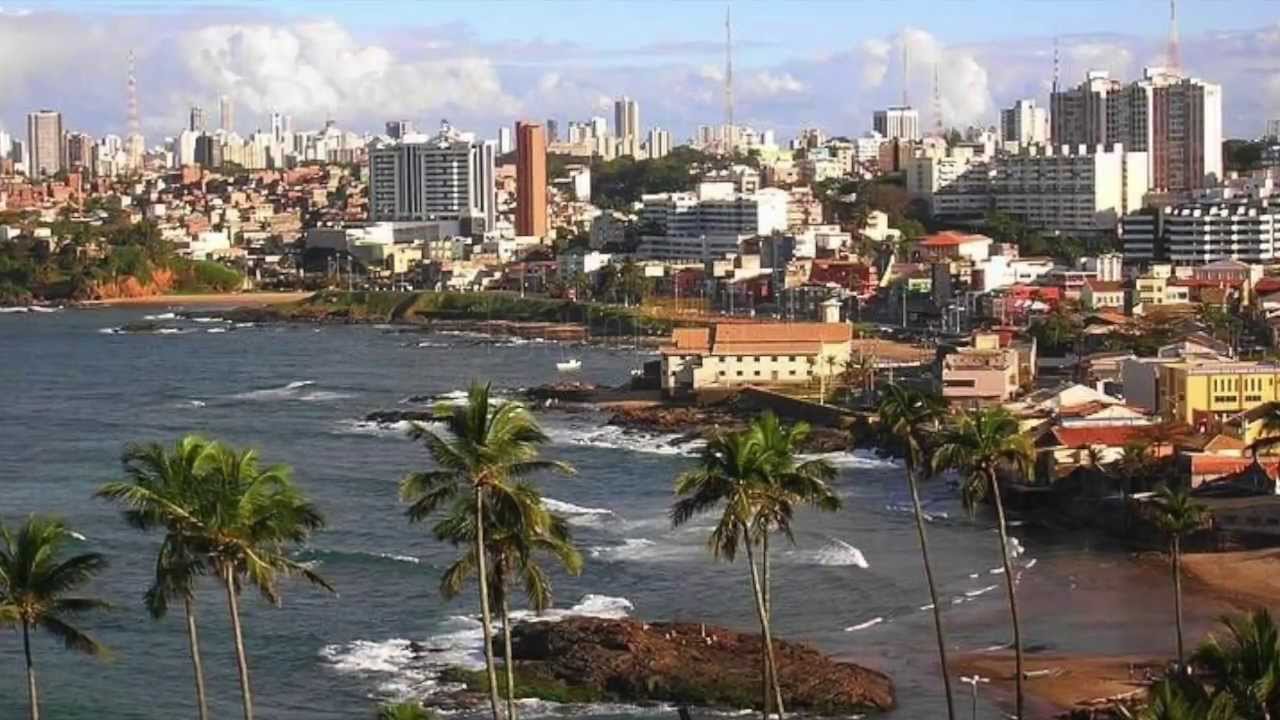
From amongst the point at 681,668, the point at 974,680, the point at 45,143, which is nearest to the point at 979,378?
the point at 974,680

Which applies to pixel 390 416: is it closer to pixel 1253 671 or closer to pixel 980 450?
pixel 980 450

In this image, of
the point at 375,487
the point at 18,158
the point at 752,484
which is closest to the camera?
A: the point at 752,484

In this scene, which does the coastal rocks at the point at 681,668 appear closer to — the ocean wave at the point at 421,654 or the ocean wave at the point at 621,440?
the ocean wave at the point at 421,654

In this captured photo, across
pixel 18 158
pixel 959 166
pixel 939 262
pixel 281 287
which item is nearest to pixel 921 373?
pixel 939 262

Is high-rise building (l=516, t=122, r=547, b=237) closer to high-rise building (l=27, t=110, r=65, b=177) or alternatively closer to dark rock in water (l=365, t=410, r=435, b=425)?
dark rock in water (l=365, t=410, r=435, b=425)

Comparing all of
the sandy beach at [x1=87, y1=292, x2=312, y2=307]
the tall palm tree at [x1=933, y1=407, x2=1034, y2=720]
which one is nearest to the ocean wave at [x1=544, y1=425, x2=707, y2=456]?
the tall palm tree at [x1=933, y1=407, x2=1034, y2=720]

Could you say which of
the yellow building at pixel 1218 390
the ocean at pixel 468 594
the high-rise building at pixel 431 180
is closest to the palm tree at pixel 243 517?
the ocean at pixel 468 594

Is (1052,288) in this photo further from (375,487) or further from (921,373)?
(375,487)
